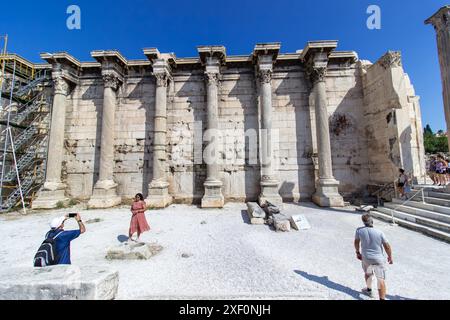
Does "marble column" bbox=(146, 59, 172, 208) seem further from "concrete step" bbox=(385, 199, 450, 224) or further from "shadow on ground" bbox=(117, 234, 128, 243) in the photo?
"concrete step" bbox=(385, 199, 450, 224)

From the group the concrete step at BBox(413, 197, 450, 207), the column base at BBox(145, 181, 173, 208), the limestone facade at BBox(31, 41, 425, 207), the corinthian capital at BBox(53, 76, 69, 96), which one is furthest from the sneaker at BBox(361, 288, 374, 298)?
the corinthian capital at BBox(53, 76, 69, 96)

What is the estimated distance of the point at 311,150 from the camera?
10.9m

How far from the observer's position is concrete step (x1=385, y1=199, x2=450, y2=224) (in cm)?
600

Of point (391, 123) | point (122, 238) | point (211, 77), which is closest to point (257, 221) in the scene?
point (122, 238)

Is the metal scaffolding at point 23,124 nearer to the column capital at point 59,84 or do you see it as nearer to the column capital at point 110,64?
the column capital at point 59,84

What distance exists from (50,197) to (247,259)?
11.2 metres

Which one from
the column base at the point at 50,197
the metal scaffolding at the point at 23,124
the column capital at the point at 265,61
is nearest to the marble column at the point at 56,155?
the column base at the point at 50,197

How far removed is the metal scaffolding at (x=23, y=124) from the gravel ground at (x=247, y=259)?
4.66 meters

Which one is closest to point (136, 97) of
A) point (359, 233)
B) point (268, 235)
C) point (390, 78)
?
point (268, 235)

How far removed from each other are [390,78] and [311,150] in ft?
16.0

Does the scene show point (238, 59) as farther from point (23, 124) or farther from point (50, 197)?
point (23, 124)

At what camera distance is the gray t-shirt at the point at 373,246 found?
9.67ft

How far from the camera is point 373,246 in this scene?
2994 mm

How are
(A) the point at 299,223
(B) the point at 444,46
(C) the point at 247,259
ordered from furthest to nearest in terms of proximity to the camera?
(B) the point at 444,46 < (A) the point at 299,223 < (C) the point at 247,259
